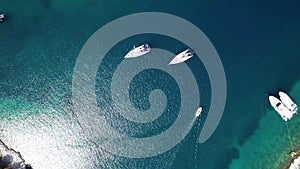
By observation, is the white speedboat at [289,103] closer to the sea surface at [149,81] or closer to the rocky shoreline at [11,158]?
the sea surface at [149,81]

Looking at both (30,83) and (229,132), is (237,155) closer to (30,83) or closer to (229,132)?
(229,132)

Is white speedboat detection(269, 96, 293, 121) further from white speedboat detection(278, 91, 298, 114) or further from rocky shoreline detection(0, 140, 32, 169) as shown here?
rocky shoreline detection(0, 140, 32, 169)

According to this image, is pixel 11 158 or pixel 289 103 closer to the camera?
pixel 11 158

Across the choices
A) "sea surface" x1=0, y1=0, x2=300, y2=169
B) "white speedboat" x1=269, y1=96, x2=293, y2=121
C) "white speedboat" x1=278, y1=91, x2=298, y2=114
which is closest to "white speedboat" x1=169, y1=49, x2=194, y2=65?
"sea surface" x1=0, y1=0, x2=300, y2=169

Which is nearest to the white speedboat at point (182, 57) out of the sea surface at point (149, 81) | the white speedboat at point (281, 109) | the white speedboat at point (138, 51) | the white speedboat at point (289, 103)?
the sea surface at point (149, 81)

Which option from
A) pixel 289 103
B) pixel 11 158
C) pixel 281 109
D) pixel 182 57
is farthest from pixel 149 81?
pixel 11 158

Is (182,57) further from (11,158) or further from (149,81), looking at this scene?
(11,158)
